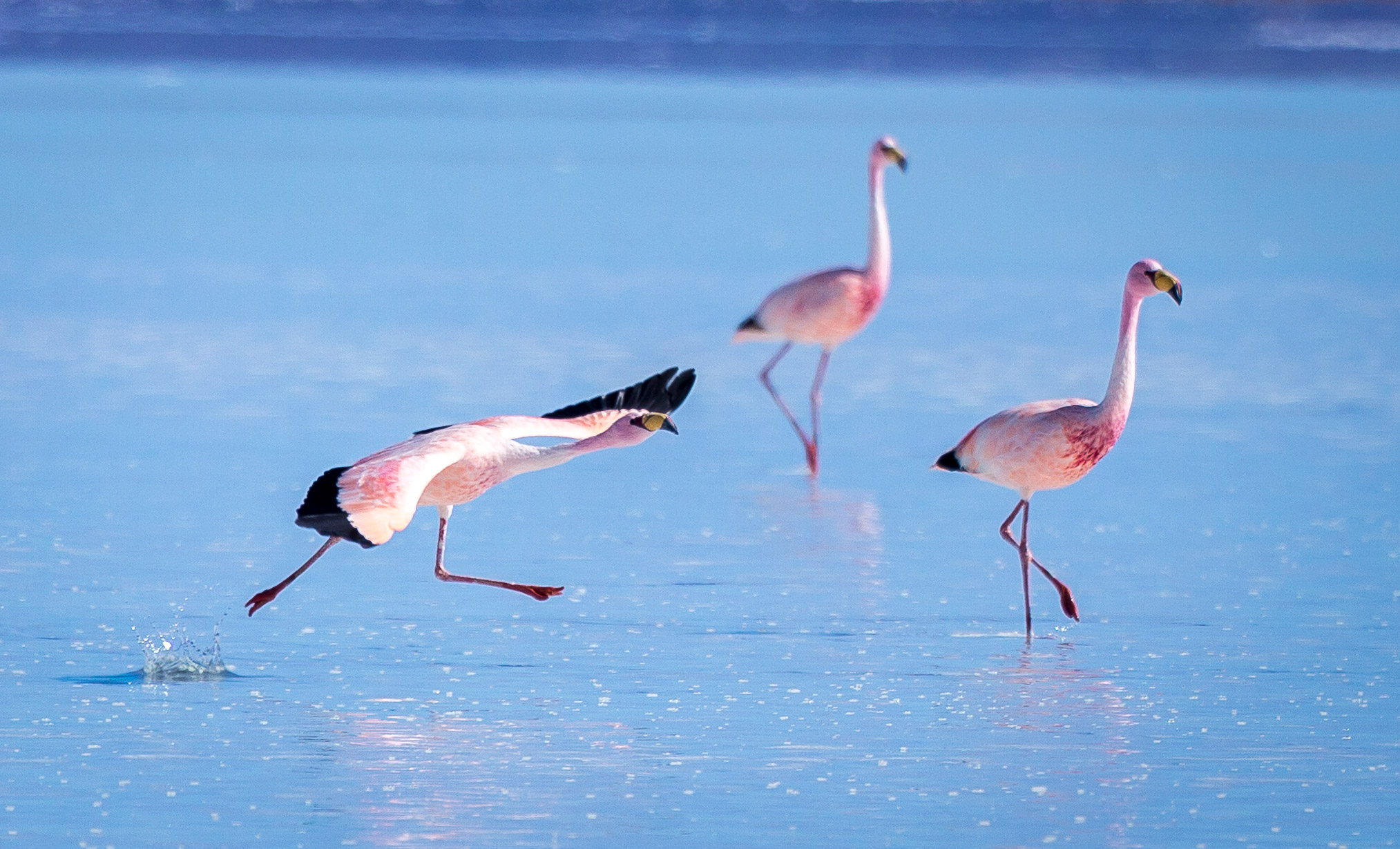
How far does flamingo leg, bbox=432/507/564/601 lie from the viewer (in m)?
6.80

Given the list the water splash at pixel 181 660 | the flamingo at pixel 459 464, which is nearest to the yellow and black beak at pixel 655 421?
the flamingo at pixel 459 464

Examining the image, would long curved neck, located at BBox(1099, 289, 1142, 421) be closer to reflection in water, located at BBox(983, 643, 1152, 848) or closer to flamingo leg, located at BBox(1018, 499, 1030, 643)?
flamingo leg, located at BBox(1018, 499, 1030, 643)

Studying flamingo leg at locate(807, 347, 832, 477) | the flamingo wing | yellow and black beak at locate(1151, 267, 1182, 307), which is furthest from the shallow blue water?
yellow and black beak at locate(1151, 267, 1182, 307)

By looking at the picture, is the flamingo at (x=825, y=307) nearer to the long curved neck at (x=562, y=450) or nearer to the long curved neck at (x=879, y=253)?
the long curved neck at (x=879, y=253)

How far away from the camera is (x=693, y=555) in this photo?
26.1 ft

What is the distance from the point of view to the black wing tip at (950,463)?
24.3 ft

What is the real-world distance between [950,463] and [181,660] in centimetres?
248

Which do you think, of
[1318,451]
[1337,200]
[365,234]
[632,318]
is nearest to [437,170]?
[365,234]

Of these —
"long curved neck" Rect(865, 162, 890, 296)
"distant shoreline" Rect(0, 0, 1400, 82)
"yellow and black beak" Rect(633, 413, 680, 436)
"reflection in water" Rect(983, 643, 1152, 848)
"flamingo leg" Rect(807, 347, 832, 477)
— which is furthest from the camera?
"distant shoreline" Rect(0, 0, 1400, 82)

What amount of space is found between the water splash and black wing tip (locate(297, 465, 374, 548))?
58 cm

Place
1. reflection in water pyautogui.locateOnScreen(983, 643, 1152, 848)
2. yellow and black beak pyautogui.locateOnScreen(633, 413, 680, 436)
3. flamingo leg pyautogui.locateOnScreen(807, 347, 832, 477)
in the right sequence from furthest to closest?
flamingo leg pyautogui.locateOnScreen(807, 347, 832, 477)
yellow and black beak pyautogui.locateOnScreen(633, 413, 680, 436)
reflection in water pyautogui.locateOnScreen(983, 643, 1152, 848)

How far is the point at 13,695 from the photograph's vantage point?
233 inches

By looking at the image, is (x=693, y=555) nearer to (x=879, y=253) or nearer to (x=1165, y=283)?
(x=1165, y=283)

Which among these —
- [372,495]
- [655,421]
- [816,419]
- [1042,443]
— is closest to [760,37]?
[816,419]
